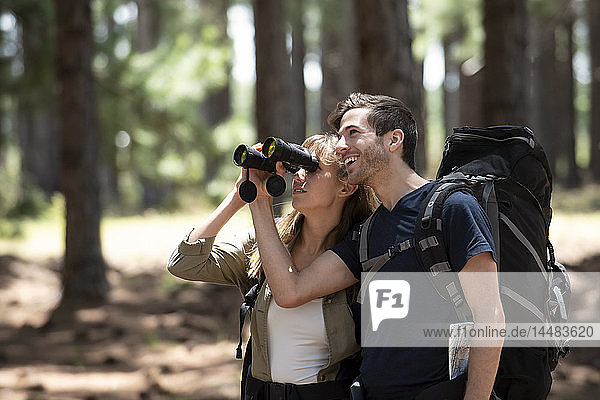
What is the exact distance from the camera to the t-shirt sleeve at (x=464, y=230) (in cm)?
238

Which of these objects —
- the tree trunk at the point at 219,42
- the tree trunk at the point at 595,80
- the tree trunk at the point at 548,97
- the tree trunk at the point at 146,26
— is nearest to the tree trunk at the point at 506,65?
the tree trunk at the point at 548,97

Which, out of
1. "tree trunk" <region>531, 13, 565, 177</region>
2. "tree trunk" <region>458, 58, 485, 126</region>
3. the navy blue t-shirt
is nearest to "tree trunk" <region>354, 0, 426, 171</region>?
the navy blue t-shirt

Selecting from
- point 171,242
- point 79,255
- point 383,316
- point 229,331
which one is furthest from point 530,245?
point 171,242

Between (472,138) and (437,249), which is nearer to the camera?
(437,249)

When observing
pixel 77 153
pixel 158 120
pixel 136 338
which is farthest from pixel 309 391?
pixel 158 120

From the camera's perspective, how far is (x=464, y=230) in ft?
7.90

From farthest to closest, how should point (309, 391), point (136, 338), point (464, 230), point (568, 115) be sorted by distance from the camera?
point (568, 115) → point (136, 338) → point (309, 391) → point (464, 230)

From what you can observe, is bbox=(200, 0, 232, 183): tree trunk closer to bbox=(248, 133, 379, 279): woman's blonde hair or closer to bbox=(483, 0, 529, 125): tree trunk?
bbox=(483, 0, 529, 125): tree trunk

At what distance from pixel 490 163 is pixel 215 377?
5.12 m

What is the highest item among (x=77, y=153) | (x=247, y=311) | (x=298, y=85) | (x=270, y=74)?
(x=298, y=85)

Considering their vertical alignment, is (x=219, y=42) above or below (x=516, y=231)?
→ above

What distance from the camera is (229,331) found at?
9250 millimetres

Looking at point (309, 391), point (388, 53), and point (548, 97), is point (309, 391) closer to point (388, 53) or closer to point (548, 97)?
point (388, 53)

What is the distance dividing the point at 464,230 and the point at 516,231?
0.90 feet
